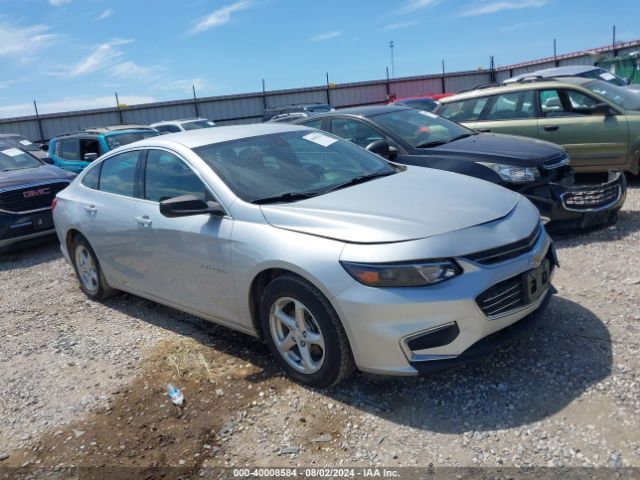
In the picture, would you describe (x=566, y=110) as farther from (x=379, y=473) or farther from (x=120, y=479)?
(x=120, y=479)

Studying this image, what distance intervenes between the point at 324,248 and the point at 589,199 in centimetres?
372

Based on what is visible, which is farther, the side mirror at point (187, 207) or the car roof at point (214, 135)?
the car roof at point (214, 135)

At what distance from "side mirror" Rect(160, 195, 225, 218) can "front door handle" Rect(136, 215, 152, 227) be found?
25.9 inches

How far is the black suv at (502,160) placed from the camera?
5711 millimetres

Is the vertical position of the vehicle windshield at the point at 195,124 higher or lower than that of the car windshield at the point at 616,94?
higher

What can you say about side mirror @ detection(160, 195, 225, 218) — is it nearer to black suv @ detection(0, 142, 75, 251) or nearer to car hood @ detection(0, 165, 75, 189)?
black suv @ detection(0, 142, 75, 251)

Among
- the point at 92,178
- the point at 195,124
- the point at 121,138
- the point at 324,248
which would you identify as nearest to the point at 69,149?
the point at 121,138

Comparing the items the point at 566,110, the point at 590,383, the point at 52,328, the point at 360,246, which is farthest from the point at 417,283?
the point at 566,110

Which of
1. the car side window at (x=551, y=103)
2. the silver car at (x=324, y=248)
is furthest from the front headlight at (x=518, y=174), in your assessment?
the car side window at (x=551, y=103)

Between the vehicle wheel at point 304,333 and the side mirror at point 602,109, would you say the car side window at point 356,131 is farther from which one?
the vehicle wheel at point 304,333

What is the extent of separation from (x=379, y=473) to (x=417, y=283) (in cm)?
96

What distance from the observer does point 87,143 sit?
36.0ft

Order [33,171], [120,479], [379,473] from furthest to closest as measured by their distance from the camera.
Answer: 1. [33,171]
2. [120,479]
3. [379,473]

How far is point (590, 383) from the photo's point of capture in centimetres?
322
